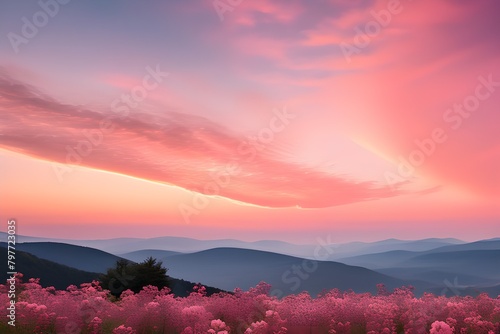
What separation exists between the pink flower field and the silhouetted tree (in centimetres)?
1401

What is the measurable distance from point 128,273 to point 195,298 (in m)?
15.5

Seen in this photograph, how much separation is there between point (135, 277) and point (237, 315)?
57.0ft

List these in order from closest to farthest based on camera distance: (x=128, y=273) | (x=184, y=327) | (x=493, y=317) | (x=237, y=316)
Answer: (x=184, y=327) → (x=237, y=316) → (x=493, y=317) → (x=128, y=273)

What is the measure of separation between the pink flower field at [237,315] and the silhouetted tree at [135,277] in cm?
1401

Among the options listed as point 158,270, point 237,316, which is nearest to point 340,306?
point 237,316

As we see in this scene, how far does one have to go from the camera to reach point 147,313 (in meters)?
10.4

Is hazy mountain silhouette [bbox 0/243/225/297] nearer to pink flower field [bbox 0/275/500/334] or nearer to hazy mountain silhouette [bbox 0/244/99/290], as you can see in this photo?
hazy mountain silhouette [bbox 0/244/99/290]

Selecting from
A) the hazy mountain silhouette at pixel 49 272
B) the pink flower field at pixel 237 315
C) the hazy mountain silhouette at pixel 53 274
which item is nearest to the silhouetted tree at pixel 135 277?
the pink flower field at pixel 237 315

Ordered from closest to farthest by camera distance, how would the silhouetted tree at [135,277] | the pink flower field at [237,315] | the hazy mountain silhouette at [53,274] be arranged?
the pink flower field at [237,315] → the silhouetted tree at [135,277] → the hazy mountain silhouette at [53,274]

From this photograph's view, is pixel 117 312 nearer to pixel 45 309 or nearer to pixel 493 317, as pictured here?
pixel 45 309

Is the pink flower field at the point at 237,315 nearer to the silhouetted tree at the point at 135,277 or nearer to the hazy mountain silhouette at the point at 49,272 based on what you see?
the silhouetted tree at the point at 135,277

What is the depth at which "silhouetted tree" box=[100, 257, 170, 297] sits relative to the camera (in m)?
26.5

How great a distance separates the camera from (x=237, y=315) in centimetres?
1090

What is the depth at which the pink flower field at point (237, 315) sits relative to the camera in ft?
32.4
